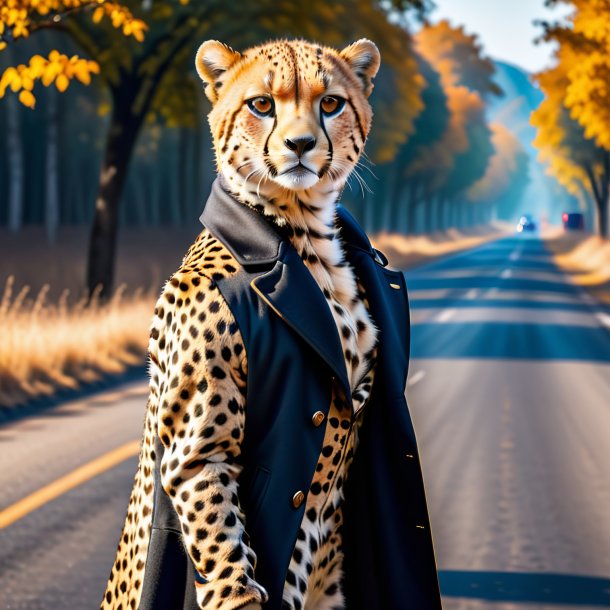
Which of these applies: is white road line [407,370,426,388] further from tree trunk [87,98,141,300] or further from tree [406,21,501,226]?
tree [406,21,501,226]

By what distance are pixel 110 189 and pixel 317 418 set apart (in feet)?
50.2

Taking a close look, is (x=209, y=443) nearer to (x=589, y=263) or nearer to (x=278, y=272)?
(x=278, y=272)

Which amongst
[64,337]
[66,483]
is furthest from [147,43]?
[66,483]

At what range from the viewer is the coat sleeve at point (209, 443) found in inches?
84.2

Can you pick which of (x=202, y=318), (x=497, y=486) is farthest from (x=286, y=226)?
(x=497, y=486)

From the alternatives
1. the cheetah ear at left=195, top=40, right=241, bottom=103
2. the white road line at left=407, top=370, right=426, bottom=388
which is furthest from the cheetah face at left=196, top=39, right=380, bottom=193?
the white road line at left=407, top=370, right=426, bottom=388

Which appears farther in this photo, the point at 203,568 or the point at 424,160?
the point at 424,160

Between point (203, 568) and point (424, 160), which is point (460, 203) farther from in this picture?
point (203, 568)

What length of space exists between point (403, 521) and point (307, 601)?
0.28 m

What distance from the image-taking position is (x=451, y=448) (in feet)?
32.7

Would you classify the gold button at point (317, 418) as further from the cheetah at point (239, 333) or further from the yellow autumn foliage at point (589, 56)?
the yellow autumn foliage at point (589, 56)

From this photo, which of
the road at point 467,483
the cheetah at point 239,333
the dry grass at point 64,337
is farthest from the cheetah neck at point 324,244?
the dry grass at point 64,337

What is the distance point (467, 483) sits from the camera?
8672 mm

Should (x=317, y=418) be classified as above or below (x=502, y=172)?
above
